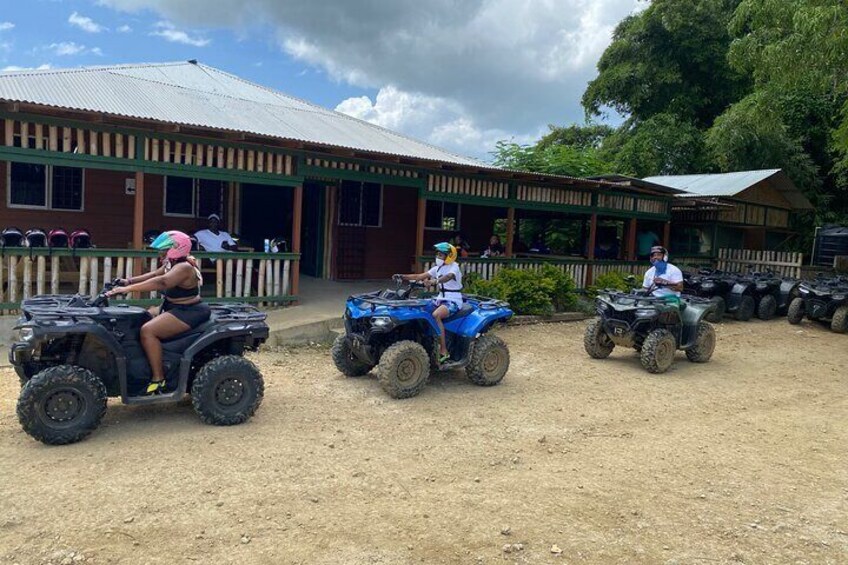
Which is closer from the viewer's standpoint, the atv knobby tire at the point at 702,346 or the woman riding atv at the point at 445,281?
the woman riding atv at the point at 445,281

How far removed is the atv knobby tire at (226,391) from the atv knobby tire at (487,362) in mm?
2614

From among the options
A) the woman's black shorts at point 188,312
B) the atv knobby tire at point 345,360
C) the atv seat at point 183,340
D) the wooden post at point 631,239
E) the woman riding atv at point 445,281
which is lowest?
the atv knobby tire at point 345,360

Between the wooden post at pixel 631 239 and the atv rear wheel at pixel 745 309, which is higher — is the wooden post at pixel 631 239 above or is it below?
above

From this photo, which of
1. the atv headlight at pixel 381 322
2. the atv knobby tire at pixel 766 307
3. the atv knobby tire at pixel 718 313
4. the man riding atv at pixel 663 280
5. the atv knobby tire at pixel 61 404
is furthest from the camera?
the atv knobby tire at pixel 766 307

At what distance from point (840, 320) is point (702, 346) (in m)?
5.84

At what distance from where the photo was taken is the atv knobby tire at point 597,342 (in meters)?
9.40

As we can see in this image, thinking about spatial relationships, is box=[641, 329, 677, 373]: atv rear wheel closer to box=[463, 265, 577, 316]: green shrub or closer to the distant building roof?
box=[463, 265, 577, 316]: green shrub

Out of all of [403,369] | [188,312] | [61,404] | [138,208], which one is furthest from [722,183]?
[61,404]

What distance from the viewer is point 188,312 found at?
5465 mm

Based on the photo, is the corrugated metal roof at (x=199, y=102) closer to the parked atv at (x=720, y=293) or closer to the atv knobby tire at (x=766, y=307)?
the parked atv at (x=720, y=293)

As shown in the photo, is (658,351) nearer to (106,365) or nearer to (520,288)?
(520,288)

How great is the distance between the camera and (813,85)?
1358cm

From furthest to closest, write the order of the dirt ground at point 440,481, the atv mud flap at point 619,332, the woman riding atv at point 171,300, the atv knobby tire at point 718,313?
the atv knobby tire at point 718,313, the atv mud flap at point 619,332, the woman riding atv at point 171,300, the dirt ground at point 440,481

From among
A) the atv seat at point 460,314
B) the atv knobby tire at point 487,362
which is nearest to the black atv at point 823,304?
the atv knobby tire at point 487,362
